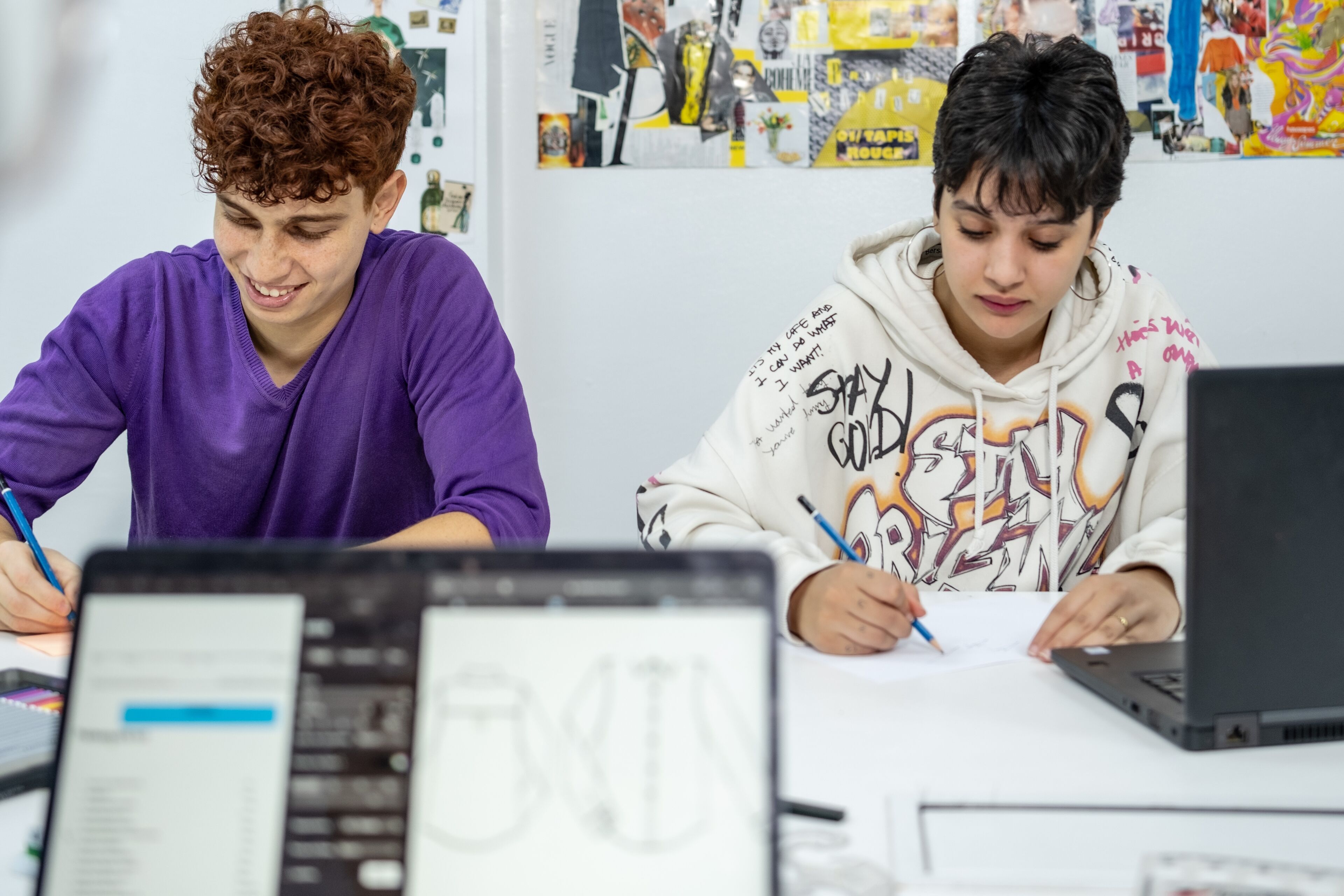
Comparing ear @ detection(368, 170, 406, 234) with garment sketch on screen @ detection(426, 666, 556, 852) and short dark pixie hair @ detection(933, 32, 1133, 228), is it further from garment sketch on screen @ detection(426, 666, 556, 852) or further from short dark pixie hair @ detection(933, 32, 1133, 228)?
garment sketch on screen @ detection(426, 666, 556, 852)

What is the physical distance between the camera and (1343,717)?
730 mm

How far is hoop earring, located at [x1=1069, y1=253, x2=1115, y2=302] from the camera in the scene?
131 cm

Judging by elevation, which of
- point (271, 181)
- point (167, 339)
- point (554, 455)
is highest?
point (271, 181)

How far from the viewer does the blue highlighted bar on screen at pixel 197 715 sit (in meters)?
0.45

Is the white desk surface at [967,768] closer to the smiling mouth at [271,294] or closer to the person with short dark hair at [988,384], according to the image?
the person with short dark hair at [988,384]

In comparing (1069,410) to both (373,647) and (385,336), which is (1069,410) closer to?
(385,336)

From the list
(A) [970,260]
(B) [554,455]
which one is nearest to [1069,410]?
(A) [970,260]

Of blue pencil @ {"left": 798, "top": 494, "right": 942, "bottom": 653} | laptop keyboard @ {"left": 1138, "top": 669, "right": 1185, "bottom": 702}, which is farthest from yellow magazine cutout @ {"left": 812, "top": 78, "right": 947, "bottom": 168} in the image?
laptop keyboard @ {"left": 1138, "top": 669, "right": 1185, "bottom": 702}

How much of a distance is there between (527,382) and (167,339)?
1007 mm

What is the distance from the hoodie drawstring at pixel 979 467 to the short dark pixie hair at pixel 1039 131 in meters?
0.23

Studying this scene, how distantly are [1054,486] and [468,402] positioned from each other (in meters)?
0.69

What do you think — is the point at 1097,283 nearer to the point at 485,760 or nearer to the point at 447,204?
the point at 485,760

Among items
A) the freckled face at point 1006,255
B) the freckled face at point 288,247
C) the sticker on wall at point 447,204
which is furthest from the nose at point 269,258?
the sticker on wall at point 447,204

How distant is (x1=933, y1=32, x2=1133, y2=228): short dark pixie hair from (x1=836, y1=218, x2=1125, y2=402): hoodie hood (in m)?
0.11
